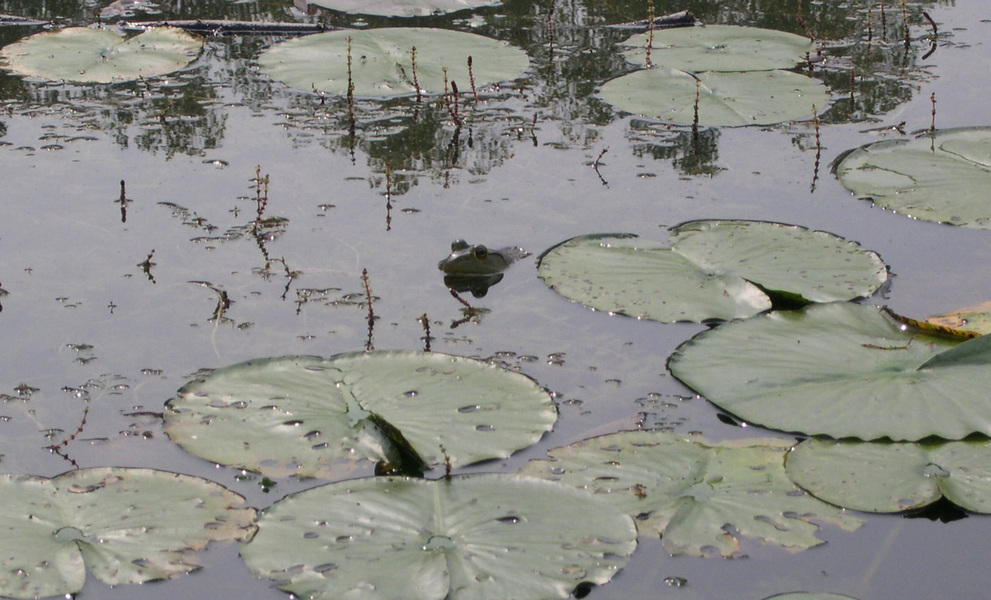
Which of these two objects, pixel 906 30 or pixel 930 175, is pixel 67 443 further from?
pixel 906 30

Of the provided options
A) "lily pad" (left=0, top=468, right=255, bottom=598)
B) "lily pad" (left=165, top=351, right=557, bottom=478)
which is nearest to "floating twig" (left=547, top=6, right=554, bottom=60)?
"lily pad" (left=165, top=351, right=557, bottom=478)

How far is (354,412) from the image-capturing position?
3.16m

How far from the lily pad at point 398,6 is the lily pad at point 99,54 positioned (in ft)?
3.16

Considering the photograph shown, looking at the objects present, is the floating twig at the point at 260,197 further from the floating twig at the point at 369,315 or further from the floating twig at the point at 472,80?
the floating twig at the point at 472,80

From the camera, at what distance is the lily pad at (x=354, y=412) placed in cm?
303

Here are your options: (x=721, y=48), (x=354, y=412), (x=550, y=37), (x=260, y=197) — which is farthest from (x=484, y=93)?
(x=354, y=412)

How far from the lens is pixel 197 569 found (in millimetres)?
2658

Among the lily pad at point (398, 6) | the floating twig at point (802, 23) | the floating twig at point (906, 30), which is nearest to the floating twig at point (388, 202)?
the lily pad at point (398, 6)

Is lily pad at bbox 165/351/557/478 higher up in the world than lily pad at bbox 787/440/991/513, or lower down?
higher up

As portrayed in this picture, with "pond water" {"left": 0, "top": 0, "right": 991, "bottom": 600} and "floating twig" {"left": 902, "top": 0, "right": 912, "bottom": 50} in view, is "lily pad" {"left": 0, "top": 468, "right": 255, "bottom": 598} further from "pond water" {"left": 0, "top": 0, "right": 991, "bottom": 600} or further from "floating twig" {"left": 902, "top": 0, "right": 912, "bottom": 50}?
"floating twig" {"left": 902, "top": 0, "right": 912, "bottom": 50}

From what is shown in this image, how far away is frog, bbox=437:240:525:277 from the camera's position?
159 inches

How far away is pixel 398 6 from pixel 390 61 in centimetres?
123

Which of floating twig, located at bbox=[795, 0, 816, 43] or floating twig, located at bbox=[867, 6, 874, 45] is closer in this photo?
floating twig, located at bbox=[795, 0, 816, 43]

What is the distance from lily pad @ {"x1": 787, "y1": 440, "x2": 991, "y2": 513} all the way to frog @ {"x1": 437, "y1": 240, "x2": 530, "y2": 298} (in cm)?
138
